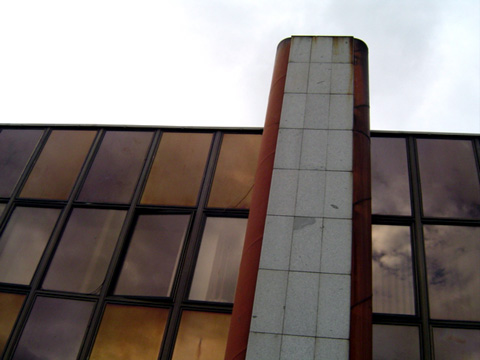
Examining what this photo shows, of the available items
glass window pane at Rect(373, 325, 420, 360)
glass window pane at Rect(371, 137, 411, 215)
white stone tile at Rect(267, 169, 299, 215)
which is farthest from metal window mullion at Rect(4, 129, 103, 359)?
glass window pane at Rect(371, 137, 411, 215)

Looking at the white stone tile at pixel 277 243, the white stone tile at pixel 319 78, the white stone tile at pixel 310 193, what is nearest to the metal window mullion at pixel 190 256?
the white stone tile at pixel 277 243

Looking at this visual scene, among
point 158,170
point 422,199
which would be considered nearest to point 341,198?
point 422,199

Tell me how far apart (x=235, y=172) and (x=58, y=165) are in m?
5.14

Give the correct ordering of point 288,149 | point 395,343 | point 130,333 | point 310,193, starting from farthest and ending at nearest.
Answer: point 130,333
point 288,149
point 395,343
point 310,193

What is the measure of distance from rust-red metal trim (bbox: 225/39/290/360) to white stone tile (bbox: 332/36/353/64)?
1.13 metres

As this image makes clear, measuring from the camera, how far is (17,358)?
29.8 ft

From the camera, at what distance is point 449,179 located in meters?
10.4

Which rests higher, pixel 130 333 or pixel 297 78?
pixel 297 78

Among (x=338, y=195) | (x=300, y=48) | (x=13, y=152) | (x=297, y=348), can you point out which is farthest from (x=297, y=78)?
(x=13, y=152)

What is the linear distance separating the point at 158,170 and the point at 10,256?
4258 mm

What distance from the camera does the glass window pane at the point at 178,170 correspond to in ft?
35.9

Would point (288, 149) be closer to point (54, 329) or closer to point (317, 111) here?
point (317, 111)

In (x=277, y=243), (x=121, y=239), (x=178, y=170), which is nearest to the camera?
(x=277, y=243)

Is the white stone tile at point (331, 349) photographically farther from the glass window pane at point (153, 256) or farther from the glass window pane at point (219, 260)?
the glass window pane at point (153, 256)
